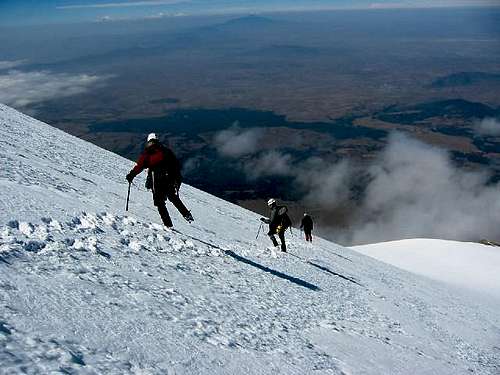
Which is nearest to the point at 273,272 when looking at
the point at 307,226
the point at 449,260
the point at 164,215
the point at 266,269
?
the point at 266,269

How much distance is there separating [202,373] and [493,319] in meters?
14.0

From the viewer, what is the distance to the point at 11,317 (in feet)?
14.3

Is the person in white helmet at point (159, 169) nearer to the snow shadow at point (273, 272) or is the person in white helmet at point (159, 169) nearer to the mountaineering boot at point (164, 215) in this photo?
the mountaineering boot at point (164, 215)

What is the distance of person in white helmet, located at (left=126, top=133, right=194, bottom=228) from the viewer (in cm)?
929

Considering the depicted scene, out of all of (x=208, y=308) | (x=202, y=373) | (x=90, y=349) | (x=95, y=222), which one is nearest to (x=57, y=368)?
(x=90, y=349)

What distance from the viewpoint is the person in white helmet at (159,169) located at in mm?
9289

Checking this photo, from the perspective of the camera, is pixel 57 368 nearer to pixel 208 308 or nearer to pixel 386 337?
pixel 208 308

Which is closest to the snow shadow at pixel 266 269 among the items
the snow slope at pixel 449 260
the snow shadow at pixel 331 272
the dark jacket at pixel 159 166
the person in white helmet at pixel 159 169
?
the person in white helmet at pixel 159 169

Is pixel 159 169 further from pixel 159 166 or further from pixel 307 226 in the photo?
pixel 307 226

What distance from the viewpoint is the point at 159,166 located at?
30.8 feet

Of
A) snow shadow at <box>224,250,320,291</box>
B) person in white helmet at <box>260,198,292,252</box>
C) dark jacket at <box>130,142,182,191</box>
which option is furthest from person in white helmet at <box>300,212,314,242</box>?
dark jacket at <box>130,142,182,191</box>

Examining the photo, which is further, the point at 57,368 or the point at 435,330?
the point at 435,330

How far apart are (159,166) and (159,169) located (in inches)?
3.5

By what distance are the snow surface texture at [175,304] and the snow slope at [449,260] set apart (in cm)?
1337
